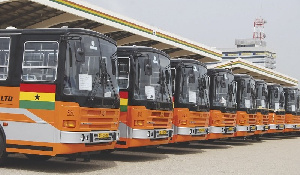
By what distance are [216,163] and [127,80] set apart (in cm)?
306

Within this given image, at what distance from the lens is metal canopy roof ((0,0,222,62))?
19.5 metres

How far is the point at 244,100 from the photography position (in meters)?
21.2

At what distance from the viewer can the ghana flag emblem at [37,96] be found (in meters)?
10.4

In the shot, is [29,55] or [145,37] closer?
[29,55]

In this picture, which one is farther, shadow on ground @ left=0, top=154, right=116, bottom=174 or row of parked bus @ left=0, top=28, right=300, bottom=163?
shadow on ground @ left=0, top=154, right=116, bottom=174

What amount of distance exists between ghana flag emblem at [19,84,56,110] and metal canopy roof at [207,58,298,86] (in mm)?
19063

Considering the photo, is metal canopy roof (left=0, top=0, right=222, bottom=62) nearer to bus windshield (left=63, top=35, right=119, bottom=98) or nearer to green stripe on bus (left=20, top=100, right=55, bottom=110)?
bus windshield (left=63, top=35, right=119, bottom=98)

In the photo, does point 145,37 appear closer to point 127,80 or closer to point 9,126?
point 127,80

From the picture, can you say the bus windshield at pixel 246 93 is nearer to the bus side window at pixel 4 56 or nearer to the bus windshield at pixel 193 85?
the bus windshield at pixel 193 85

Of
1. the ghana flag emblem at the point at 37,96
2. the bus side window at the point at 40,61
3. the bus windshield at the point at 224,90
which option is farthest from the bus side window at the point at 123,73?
the bus windshield at the point at 224,90

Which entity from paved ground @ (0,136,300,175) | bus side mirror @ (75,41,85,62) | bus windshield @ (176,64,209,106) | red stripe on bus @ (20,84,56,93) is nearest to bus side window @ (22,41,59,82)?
red stripe on bus @ (20,84,56,93)

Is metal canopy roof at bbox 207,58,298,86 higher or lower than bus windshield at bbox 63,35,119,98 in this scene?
higher

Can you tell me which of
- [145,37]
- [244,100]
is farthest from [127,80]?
[145,37]

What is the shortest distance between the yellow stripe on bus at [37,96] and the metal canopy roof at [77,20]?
835 cm
